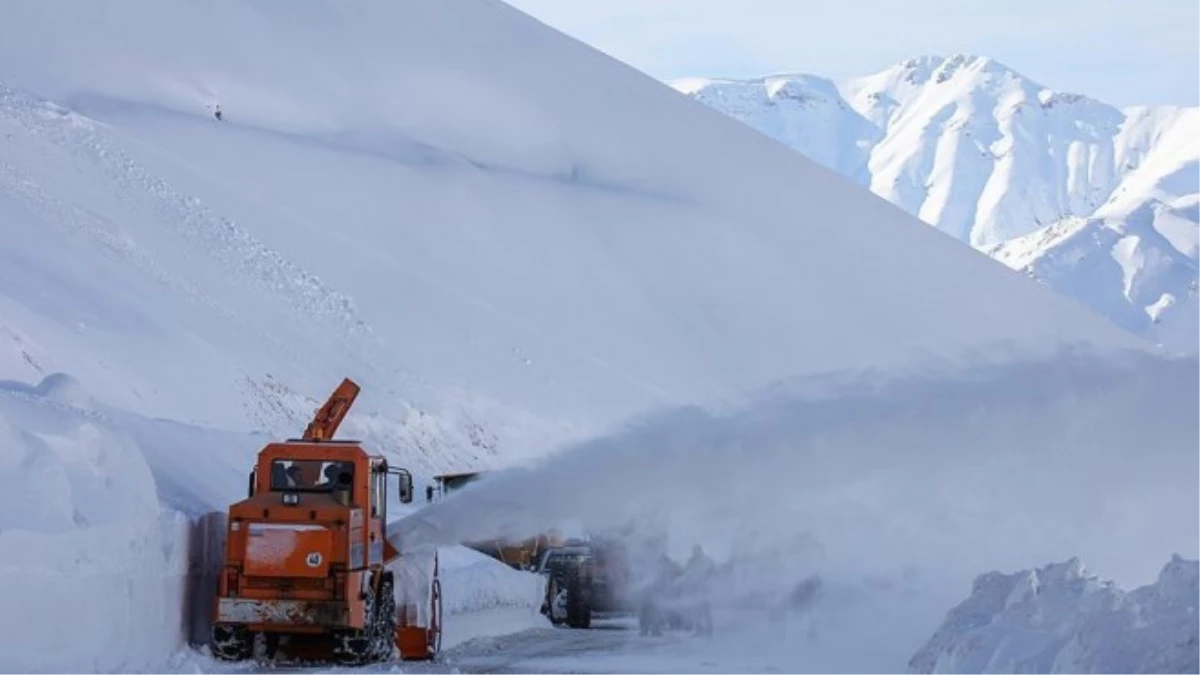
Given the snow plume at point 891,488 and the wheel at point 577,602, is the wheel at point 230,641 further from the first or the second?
the wheel at point 577,602

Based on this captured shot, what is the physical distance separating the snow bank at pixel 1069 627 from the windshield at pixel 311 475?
6.22 m

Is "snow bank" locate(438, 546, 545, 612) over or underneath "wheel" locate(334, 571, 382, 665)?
over

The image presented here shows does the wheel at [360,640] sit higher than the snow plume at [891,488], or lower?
lower

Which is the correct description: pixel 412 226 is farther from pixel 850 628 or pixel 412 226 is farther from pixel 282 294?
pixel 850 628

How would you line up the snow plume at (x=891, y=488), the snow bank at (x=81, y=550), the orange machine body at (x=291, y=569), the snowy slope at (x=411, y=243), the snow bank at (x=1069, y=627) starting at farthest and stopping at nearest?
1. the snowy slope at (x=411, y=243)
2. the snow plume at (x=891, y=488)
3. the orange machine body at (x=291, y=569)
4. the snow bank at (x=81, y=550)
5. the snow bank at (x=1069, y=627)

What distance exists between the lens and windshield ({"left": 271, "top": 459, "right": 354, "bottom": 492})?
2028 cm

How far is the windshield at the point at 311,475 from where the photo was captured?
20.3 metres

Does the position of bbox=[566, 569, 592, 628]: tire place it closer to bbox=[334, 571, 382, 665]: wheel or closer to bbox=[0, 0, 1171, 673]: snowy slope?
bbox=[0, 0, 1171, 673]: snowy slope

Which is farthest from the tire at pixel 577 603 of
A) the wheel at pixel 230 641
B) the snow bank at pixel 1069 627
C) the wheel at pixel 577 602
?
the snow bank at pixel 1069 627

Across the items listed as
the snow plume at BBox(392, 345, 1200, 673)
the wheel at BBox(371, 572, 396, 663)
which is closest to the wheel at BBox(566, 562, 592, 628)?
the snow plume at BBox(392, 345, 1200, 673)

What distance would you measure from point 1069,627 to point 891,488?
779 cm

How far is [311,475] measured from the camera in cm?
2042

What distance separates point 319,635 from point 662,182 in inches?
2066

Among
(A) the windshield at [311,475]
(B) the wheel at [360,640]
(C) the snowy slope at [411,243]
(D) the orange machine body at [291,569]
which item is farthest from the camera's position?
(C) the snowy slope at [411,243]
